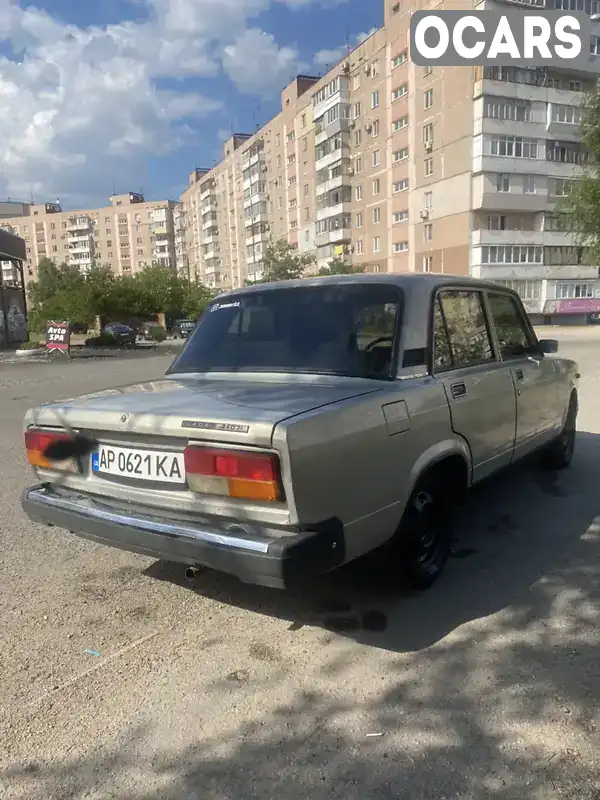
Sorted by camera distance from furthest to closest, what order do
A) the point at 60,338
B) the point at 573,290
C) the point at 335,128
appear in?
1. the point at 335,128
2. the point at 573,290
3. the point at 60,338

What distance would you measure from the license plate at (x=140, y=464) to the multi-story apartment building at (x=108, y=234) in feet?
381

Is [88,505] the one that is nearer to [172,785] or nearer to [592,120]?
[172,785]

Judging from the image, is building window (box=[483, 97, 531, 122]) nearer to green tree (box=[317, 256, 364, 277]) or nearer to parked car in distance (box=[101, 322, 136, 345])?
green tree (box=[317, 256, 364, 277])

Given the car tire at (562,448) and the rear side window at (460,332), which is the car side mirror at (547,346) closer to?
the car tire at (562,448)

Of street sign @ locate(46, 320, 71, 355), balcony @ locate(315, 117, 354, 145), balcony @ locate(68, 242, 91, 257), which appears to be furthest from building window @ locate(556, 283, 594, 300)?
balcony @ locate(68, 242, 91, 257)

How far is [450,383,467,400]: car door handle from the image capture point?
341 centimetres

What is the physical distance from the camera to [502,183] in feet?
149

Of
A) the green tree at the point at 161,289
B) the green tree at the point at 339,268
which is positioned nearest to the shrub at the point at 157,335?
the green tree at the point at 161,289

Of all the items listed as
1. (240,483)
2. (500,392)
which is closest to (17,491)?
(240,483)

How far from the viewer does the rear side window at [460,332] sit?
11.6ft

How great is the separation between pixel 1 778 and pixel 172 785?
61 centimetres

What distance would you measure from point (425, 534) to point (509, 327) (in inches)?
77.5

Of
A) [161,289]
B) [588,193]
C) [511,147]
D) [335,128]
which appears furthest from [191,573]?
[335,128]

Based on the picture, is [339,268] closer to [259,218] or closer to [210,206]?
[259,218]
